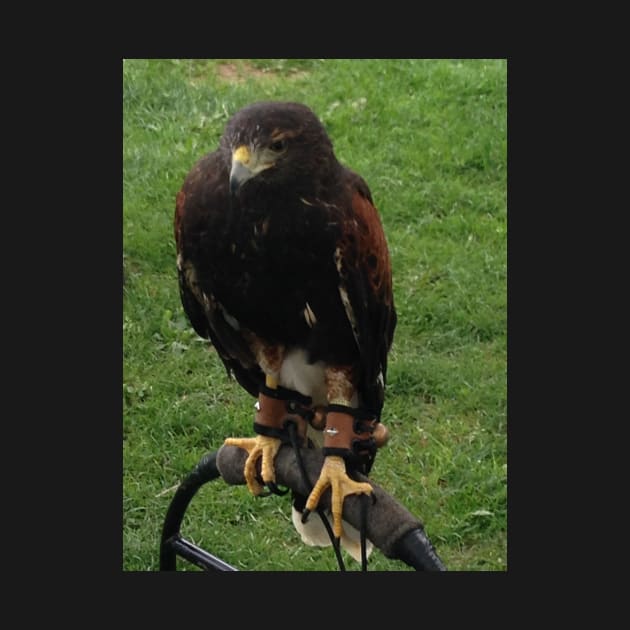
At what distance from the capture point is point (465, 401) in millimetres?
4586

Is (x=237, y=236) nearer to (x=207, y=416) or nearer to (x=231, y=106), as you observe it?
(x=207, y=416)

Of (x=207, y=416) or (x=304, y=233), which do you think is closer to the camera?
(x=304, y=233)

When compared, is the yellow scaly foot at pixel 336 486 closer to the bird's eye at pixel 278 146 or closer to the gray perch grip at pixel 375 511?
the gray perch grip at pixel 375 511

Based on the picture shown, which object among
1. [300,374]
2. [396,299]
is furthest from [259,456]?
[396,299]

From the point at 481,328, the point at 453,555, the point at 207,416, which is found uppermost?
the point at 481,328

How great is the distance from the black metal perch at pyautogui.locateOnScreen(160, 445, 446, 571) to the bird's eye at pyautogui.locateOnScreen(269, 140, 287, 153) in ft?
2.69

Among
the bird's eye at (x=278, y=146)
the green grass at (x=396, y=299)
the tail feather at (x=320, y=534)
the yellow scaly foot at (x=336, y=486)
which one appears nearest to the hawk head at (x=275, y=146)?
the bird's eye at (x=278, y=146)

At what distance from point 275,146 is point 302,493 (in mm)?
931

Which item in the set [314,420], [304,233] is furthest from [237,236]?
[314,420]

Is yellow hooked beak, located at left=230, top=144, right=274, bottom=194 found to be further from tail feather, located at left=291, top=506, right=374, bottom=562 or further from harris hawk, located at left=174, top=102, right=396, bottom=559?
tail feather, located at left=291, top=506, right=374, bottom=562

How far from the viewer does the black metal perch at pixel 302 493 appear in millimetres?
2311

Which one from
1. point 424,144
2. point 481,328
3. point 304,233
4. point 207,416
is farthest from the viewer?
point 424,144

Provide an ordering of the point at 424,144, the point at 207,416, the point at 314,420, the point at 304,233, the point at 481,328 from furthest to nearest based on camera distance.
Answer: the point at 424,144 < the point at 481,328 < the point at 207,416 < the point at 314,420 < the point at 304,233

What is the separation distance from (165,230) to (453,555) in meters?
2.28
